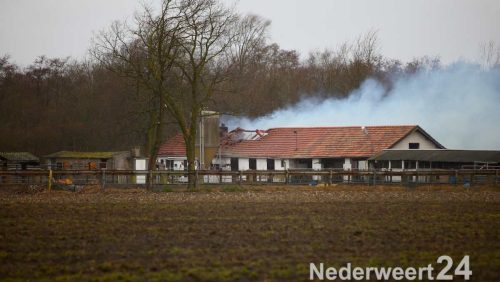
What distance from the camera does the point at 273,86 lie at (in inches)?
3366

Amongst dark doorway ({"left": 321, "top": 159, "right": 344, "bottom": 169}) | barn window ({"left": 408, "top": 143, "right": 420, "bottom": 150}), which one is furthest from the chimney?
barn window ({"left": 408, "top": 143, "right": 420, "bottom": 150})

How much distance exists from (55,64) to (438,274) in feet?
230

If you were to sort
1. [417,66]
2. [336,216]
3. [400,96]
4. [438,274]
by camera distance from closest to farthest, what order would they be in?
[438,274] → [336,216] → [400,96] → [417,66]

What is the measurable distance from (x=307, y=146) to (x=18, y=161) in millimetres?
23782

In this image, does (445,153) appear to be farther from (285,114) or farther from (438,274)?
(438,274)

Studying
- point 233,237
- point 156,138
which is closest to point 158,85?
point 156,138

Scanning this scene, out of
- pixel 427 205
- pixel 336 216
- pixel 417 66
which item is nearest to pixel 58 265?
pixel 336 216

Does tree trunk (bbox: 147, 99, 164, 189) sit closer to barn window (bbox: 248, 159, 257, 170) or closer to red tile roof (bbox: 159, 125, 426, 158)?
red tile roof (bbox: 159, 125, 426, 158)

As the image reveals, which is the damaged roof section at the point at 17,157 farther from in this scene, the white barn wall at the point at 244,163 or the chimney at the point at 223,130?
the white barn wall at the point at 244,163

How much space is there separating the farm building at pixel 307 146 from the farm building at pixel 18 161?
1146 cm

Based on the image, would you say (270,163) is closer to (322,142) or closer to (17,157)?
(322,142)

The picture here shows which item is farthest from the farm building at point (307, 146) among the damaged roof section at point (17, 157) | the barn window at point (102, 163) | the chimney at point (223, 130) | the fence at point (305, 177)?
the damaged roof section at point (17, 157)

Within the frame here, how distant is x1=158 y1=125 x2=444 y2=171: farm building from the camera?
59.1 m

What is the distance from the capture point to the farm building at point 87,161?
61.7 meters
